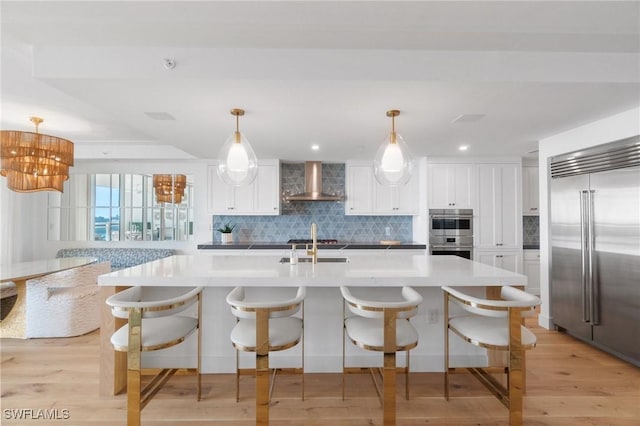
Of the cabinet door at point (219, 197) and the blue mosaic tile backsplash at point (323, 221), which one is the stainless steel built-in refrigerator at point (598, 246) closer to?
the blue mosaic tile backsplash at point (323, 221)

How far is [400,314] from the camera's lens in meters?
2.01

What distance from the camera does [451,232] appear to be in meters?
4.78

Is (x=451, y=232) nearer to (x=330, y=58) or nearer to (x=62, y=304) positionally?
(x=330, y=58)

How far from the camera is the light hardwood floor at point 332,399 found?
2059 mm

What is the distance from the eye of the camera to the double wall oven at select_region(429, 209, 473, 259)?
4.75 meters

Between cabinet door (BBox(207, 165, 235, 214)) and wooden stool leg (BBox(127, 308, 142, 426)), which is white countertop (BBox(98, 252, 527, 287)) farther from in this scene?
cabinet door (BBox(207, 165, 235, 214))

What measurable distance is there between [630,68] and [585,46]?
418mm

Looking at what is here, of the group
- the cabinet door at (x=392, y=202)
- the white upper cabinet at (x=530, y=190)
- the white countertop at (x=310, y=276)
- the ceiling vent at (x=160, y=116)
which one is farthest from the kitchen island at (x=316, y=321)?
the white upper cabinet at (x=530, y=190)

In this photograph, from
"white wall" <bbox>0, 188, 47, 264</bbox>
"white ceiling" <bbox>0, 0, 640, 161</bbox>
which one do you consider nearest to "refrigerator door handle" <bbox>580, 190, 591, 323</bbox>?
"white ceiling" <bbox>0, 0, 640, 161</bbox>

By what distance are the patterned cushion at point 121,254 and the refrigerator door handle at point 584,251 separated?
5.49m

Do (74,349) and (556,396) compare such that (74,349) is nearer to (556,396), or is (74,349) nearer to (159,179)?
(159,179)

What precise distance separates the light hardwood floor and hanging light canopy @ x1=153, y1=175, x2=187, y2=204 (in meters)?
2.50

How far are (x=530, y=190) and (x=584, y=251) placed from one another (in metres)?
2.20

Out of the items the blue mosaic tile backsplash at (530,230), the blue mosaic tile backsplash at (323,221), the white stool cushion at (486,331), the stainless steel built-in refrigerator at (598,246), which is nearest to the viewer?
the white stool cushion at (486,331)
